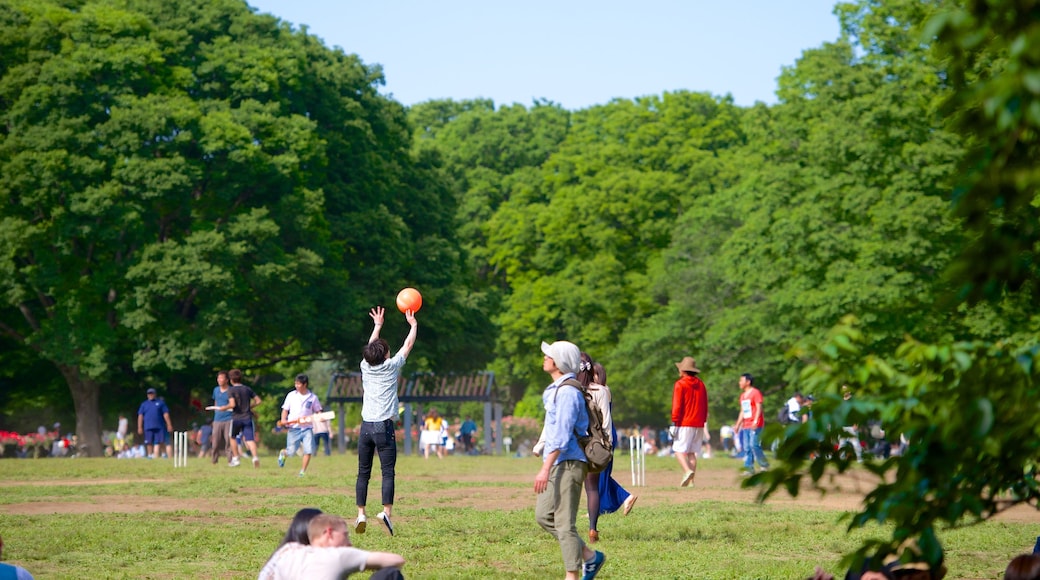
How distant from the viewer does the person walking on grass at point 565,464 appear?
407 inches

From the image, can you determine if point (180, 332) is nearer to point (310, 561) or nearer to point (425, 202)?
point (425, 202)

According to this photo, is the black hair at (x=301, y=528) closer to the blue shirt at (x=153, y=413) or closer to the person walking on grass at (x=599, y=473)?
the person walking on grass at (x=599, y=473)

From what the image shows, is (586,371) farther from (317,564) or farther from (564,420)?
(317,564)

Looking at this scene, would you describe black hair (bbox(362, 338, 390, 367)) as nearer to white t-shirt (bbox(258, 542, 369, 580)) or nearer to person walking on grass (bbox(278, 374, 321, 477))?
white t-shirt (bbox(258, 542, 369, 580))

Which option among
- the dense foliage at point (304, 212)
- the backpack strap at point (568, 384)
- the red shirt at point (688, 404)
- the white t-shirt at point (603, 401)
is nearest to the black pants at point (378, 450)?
the white t-shirt at point (603, 401)

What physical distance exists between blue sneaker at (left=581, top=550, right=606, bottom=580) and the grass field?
31.8 inches

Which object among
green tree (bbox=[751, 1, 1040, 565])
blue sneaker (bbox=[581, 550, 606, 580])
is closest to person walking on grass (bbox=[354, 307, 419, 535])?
blue sneaker (bbox=[581, 550, 606, 580])

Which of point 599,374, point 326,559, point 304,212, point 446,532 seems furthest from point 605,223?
point 326,559

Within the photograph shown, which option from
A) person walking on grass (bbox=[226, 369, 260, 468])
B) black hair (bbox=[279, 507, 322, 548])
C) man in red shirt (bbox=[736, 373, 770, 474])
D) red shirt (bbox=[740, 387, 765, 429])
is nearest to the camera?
black hair (bbox=[279, 507, 322, 548])

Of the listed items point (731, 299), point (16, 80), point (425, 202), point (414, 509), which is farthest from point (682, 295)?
point (414, 509)

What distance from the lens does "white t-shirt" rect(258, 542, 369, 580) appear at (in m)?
6.95

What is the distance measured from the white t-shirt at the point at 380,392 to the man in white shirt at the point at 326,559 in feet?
25.0

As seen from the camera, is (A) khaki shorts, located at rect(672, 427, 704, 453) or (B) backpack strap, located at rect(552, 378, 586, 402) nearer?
(B) backpack strap, located at rect(552, 378, 586, 402)

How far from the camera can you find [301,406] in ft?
93.6
